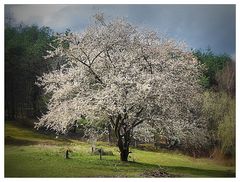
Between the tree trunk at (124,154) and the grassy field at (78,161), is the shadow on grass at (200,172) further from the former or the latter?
the tree trunk at (124,154)

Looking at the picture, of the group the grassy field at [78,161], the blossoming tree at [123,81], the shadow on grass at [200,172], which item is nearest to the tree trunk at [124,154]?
the blossoming tree at [123,81]

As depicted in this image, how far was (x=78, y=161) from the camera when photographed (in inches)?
593

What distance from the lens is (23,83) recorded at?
48.6 ft

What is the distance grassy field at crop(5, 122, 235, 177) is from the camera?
46.3ft

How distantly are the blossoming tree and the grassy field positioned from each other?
1.63 ft

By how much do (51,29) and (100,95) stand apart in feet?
8.16

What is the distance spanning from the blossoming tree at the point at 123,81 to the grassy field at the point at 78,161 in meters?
0.50

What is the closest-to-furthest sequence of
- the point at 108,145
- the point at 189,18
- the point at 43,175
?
1. the point at 43,175
2. the point at 189,18
3. the point at 108,145

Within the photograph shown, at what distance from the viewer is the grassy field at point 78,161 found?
46.3ft

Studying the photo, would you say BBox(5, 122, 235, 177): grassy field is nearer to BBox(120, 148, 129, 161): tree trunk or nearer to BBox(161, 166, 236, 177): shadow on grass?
BBox(161, 166, 236, 177): shadow on grass

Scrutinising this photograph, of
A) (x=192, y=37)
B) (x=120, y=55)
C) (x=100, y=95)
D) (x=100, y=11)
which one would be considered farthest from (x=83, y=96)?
(x=192, y=37)

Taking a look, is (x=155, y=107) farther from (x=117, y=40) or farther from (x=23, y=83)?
(x=23, y=83)

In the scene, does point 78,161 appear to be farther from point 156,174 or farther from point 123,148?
point 156,174
